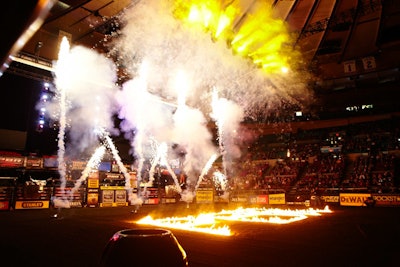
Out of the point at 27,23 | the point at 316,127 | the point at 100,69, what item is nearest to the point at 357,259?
the point at 27,23

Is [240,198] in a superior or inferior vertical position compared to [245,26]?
inferior

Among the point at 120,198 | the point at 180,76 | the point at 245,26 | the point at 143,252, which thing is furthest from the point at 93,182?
the point at 143,252

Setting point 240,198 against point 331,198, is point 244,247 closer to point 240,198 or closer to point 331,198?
point 331,198

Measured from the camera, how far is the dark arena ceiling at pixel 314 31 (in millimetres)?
11820

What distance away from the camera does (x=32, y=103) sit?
25.3m

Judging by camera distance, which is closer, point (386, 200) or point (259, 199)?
point (386, 200)

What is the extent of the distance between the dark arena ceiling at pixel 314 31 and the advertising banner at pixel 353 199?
9.23m

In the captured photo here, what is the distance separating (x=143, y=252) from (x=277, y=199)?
2293cm

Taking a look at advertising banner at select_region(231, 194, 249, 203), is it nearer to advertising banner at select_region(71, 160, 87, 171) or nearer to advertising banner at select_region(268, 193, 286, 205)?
advertising banner at select_region(268, 193, 286, 205)

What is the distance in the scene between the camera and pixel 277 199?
23.5m

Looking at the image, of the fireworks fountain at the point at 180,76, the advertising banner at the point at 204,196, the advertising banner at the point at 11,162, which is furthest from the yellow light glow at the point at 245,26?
the advertising banner at the point at 11,162

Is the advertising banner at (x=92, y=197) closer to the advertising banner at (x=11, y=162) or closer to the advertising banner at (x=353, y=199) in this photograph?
the advertising banner at (x=11, y=162)

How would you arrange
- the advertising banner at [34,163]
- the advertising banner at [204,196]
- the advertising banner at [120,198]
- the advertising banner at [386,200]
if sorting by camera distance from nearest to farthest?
the advertising banner at [386,200], the advertising banner at [34,163], the advertising banner at [120,198], the advertising banner at [204,196]

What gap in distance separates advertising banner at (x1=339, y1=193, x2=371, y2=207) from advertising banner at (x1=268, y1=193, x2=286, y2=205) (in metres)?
4.29
